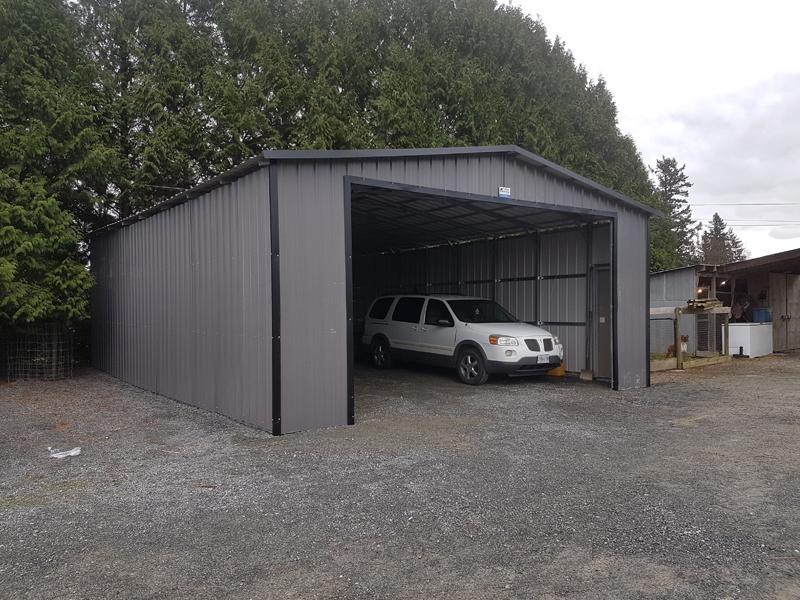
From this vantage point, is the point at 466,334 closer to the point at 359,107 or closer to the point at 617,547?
the point at 617,547

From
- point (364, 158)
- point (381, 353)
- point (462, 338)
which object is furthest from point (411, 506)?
point (381, 353)

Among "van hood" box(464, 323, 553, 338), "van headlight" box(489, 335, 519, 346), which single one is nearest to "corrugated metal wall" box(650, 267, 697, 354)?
"van hood" box(464, 323, 553, 338)

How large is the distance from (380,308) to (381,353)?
1.10 m

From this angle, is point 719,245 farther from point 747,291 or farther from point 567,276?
point 567,276

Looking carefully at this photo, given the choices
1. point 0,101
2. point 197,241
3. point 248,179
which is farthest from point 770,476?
point 0,101

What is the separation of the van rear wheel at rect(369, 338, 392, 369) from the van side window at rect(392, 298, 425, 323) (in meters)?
0.71

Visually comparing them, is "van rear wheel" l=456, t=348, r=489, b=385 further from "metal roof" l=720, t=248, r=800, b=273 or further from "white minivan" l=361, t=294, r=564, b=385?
"metal roof" l=720, t=248, r=800, b=273

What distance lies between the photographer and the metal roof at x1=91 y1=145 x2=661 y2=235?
7277 millimetres

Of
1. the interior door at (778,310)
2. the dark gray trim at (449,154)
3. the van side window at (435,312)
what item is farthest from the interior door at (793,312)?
the van side window at (435,312)

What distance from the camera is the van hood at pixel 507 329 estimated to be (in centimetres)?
1091

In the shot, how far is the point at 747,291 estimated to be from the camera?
19.5 meters

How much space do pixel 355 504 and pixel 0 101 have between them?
11.9 m

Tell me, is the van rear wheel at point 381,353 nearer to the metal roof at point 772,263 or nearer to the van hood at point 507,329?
the van hood at point 507,329

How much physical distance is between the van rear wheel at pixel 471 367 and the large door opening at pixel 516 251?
7.83 ft
